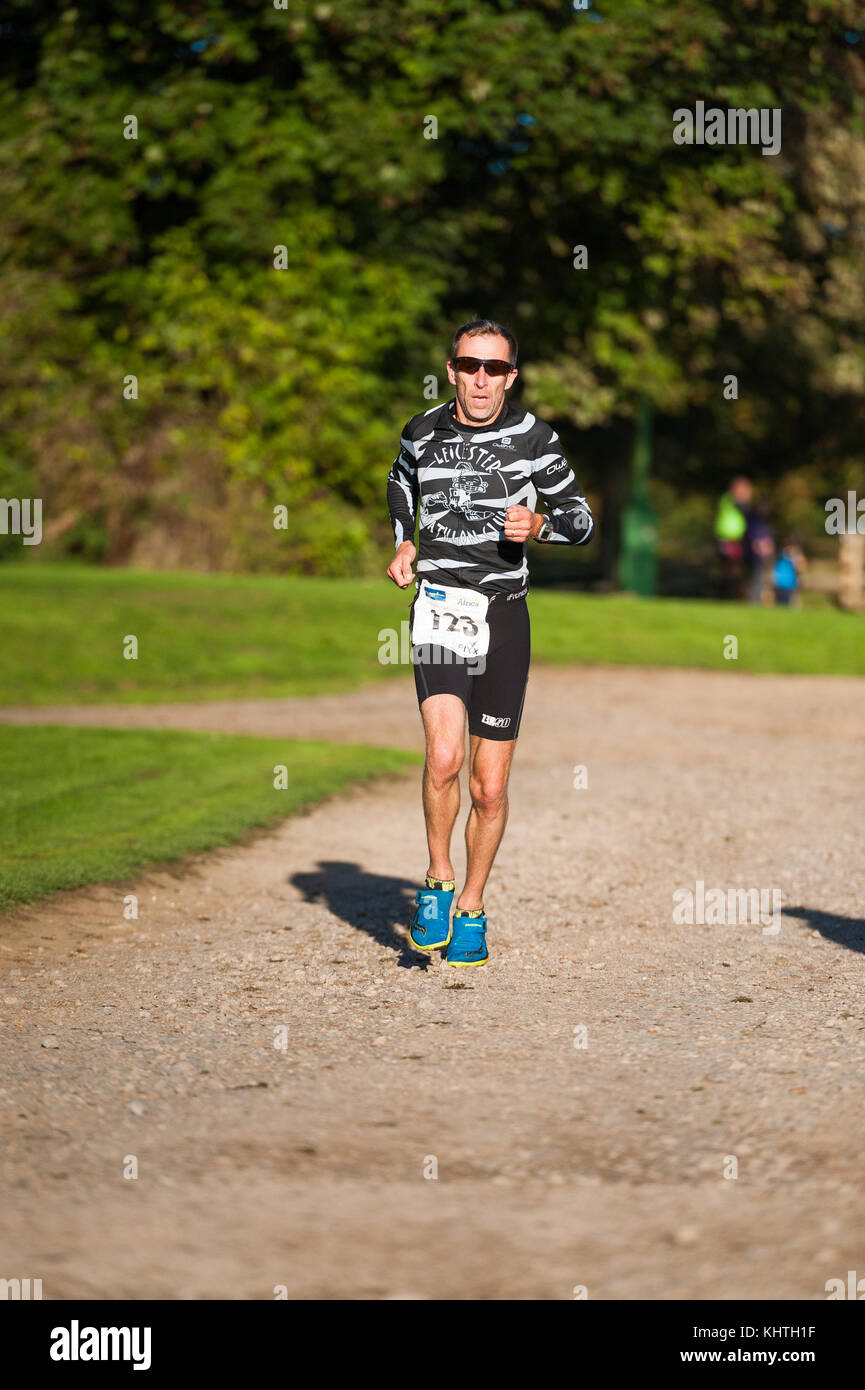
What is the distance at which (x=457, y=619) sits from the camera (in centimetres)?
594

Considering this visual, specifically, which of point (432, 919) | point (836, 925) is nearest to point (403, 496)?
point (432, 919)

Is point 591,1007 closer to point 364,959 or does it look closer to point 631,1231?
point 364,959

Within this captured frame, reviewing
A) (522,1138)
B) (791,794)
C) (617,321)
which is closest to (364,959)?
(522,1138)

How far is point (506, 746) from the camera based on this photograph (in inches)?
240

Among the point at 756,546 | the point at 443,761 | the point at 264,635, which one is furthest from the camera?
the point at 756,546

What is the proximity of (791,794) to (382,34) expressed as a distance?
15586mm

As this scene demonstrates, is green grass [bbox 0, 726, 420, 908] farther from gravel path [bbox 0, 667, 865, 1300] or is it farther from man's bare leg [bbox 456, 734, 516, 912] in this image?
man's bare leg [bbox 456, 734, 516, 912]

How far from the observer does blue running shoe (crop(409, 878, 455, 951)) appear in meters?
5.99

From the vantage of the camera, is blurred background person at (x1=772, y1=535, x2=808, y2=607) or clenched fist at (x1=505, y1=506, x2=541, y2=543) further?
blurred background person at (x1=772, y1=535, x2=808, y2=607)

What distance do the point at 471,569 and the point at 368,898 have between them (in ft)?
7.47

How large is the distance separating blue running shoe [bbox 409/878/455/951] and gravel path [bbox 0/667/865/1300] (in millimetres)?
145

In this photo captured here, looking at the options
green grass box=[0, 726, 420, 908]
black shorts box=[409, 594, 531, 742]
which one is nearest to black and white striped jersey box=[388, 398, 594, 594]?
black shorts box=[409, 594, 531, 742]

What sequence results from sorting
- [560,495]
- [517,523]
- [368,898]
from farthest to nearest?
[368,898] → [560,495] → [517,523]

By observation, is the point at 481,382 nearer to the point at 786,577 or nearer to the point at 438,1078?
the point at 438,1078
